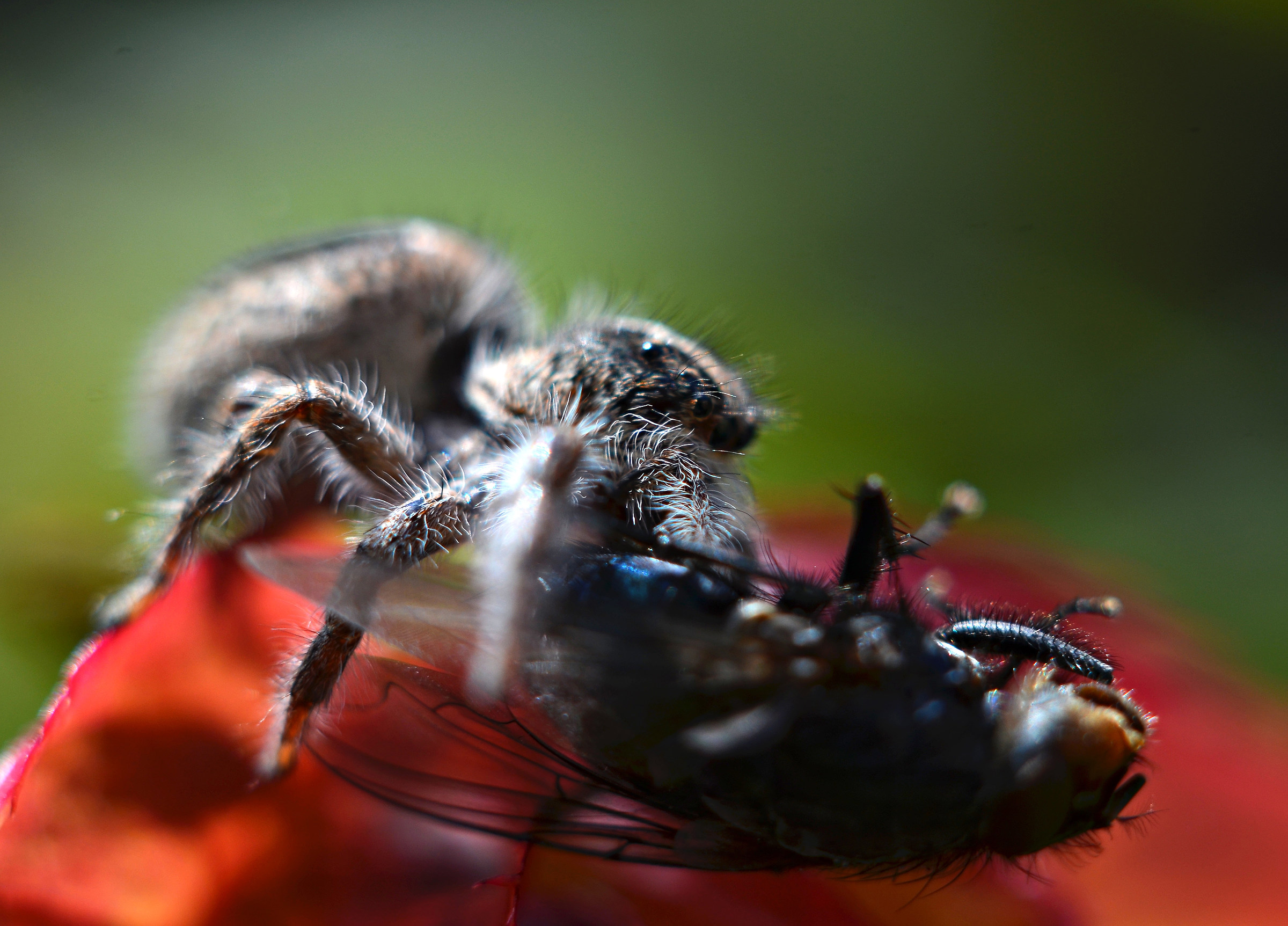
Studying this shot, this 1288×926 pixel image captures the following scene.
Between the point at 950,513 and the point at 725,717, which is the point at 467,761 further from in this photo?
the point at 950,513

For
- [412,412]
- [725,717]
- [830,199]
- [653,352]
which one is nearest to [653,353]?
[653,352]

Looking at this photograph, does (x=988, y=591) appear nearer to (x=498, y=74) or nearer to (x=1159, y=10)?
(x=1159, y=10)

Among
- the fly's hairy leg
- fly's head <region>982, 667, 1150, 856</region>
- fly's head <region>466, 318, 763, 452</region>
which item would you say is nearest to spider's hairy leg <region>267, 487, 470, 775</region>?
fly's head <region>466, 318, 763, 452</region>

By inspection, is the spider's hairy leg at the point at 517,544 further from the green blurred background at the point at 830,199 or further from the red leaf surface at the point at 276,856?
the green blurred background at the point at 830,199

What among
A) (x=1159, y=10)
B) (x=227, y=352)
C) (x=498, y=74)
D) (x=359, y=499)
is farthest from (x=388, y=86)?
(x=1159, y=10)

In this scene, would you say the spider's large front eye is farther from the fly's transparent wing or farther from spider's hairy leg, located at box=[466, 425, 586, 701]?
the fly's transparent wing

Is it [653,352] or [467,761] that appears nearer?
[467,761]
